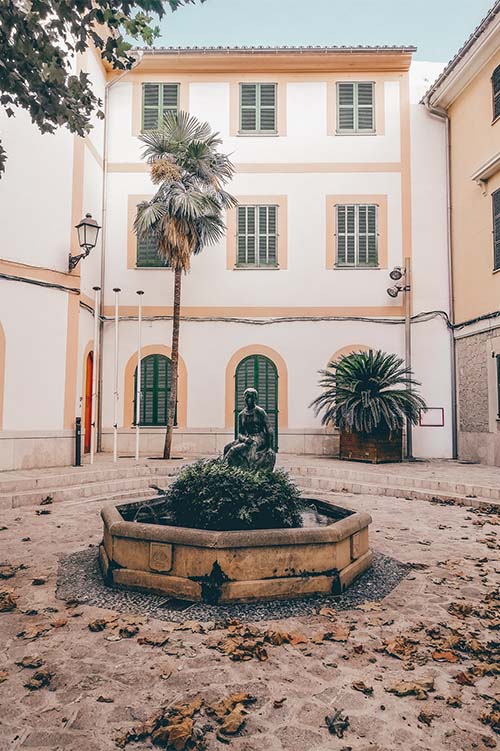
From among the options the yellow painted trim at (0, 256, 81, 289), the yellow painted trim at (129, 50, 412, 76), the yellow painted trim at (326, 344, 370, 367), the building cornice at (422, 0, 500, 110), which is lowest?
the yellow painted trim at (326, 344, 370, 367)

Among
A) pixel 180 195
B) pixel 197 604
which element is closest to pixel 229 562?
pixel 197 604

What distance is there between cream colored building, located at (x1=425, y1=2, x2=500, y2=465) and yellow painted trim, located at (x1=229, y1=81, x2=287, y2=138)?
3.55 m

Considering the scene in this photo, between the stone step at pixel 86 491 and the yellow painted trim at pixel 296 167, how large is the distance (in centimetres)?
808

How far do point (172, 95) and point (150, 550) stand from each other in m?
13.3

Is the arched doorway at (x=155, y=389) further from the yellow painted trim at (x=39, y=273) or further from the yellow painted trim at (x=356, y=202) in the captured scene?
the yellow painted trim at (x=356, y=202)

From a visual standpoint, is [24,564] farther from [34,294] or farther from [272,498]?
[34,294]

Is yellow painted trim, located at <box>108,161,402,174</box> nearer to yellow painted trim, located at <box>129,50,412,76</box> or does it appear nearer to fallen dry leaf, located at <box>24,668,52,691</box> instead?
yellow painted trim, located at <box>129,50,412,76</box>

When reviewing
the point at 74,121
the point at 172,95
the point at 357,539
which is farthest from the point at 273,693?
the point at 172,95

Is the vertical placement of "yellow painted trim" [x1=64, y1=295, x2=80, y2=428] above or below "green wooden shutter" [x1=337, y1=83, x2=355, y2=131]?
below

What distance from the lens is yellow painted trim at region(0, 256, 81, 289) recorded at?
1030cm

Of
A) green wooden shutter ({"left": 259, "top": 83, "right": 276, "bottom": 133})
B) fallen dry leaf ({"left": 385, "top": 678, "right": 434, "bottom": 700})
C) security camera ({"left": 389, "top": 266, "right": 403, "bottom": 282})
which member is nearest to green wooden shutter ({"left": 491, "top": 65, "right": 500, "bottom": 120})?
Result: security camera ({"left": 389, "top": 266, "right": 403, "bottom": 282})

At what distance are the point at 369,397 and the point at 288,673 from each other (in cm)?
890

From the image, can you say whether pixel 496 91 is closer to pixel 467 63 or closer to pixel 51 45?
pixel 467 63

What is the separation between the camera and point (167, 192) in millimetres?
11617
